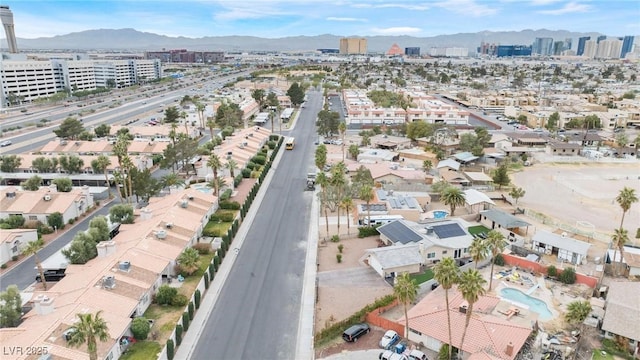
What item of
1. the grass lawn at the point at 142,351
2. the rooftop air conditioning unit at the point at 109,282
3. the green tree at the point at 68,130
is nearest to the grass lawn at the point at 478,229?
the grass lawn at the point at 142,351

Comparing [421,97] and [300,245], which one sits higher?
[421,97]

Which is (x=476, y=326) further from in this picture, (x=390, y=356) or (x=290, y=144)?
(x=290, y=144)

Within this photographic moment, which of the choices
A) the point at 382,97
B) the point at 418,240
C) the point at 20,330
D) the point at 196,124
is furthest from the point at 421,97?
the point at 20,330

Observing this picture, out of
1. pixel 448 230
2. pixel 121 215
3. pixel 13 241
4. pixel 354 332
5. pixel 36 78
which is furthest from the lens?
pixel 36 78

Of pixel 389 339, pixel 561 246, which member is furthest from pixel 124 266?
pixel 561 246

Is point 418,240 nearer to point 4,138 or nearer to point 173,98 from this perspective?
point 4,138

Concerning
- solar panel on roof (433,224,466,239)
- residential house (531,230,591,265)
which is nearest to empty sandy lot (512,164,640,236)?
residential house (531,230,591,265)
